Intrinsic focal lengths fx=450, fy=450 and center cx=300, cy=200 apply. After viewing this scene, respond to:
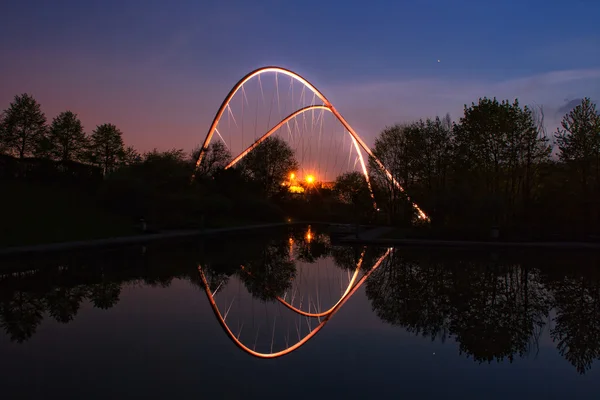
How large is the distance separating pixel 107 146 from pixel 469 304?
61.0m

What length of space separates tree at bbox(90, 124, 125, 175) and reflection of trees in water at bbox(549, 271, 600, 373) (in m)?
59.4

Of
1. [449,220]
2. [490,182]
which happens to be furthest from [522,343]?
[490,182]

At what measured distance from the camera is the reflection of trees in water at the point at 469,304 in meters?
8.30

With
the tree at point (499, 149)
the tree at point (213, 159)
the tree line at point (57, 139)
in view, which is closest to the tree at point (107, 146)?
the tree line at point (57, 139)

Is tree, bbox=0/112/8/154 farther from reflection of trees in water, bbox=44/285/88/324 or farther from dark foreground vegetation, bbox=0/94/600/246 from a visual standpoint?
reflection of trees in water, bbox=44/285/88/324

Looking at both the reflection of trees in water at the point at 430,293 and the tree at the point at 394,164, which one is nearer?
the reflection of trees in water at the point at 430,293

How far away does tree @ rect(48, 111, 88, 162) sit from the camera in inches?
2240

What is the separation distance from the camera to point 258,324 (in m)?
9.13

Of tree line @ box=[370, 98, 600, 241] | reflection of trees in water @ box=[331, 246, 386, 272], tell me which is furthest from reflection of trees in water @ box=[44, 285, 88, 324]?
tree line @ box=[370, 98, 600, 241]

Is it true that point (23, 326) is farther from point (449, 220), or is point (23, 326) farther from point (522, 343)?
point (449, 220)

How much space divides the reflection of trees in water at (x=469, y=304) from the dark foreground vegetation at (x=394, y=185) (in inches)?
556

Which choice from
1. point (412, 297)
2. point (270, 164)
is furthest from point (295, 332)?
point (270, 164)

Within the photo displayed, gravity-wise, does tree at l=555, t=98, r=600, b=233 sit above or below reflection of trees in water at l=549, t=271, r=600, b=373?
above

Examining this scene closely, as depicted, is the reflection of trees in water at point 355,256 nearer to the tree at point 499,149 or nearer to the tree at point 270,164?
the tree at point 499,149
